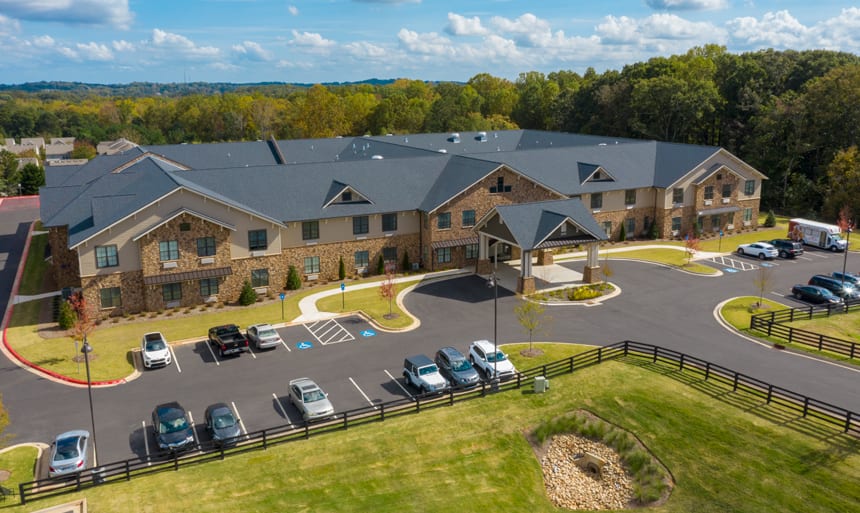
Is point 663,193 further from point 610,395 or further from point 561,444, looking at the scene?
point 561,444

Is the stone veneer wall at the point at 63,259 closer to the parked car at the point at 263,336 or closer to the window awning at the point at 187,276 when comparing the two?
the window awning at the point at 187,276

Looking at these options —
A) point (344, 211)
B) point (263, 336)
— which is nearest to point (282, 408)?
point (263, 336)

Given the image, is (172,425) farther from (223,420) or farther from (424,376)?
(424,376)

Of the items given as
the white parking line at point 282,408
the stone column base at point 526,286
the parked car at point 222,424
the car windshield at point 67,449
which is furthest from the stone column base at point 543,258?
the car windshield at point 67,449

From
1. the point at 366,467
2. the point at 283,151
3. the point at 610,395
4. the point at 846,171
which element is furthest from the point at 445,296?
the point at 846,171

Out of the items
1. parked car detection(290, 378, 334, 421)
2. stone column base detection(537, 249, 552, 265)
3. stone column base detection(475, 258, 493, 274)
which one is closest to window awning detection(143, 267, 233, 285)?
parked car detection(290, 378, 334, 421)

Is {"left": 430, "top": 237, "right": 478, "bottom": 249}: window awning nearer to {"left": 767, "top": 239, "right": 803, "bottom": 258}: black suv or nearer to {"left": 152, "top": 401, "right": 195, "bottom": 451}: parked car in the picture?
{"left": 767, "top": 239, "right": 803, "bottom": 258}: black suv
